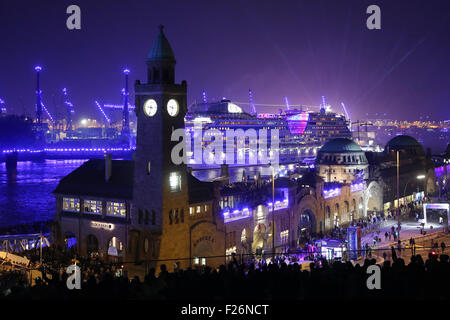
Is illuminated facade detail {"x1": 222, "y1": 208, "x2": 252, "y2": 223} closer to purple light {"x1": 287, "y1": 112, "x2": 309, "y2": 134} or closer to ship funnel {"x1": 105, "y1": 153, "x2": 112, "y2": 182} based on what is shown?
ship funnel {"x1": 105, "y1": 153, "x2": 112, "y2": 182}

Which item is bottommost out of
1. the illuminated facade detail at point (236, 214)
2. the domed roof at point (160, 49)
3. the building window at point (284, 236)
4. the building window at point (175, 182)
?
the building window at point (284, 236)

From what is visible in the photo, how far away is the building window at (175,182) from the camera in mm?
35519

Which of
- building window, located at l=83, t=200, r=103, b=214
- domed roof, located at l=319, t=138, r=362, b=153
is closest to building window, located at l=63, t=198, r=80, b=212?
building window, located at l=83, t=200, r=103, b=214

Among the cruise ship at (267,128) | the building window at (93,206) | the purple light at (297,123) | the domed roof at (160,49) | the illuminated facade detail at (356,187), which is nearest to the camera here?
the domed roof at (160,49)

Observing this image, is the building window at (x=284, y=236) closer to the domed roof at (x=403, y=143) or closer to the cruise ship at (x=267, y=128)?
the domed roof at (x=403, y=143)

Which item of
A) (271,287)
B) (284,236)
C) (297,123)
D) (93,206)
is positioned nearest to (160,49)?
(93,206)

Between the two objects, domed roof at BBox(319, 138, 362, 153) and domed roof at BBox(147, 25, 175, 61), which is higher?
domed roof at BBox(147, 25, 175, 61)

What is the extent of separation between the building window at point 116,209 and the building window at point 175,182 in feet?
13.6

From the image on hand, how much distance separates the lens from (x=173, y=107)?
35.2m

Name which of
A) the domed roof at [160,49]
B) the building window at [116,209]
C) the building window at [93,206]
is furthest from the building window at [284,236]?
the domed roof at [160,49]

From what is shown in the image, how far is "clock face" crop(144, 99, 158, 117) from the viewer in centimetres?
3478

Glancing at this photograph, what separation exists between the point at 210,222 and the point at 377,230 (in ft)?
63.7

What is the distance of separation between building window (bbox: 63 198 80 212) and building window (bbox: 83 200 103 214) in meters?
0.72
